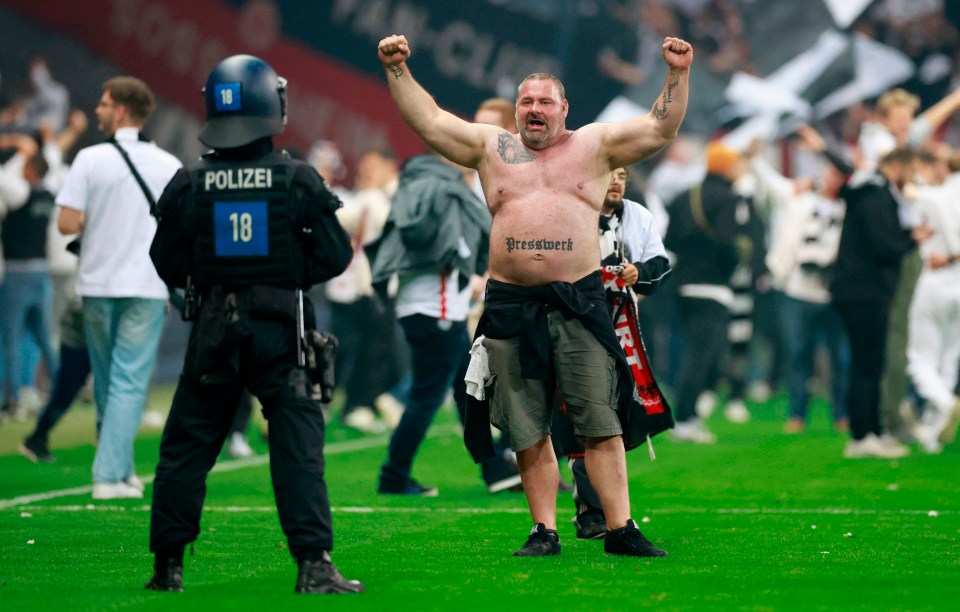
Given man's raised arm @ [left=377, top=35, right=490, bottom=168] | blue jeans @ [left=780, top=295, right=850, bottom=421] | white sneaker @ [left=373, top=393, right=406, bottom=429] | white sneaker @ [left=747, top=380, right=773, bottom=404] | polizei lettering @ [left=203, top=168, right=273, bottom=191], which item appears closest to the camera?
polizei lettering @ [left=203, top=168, right=273, bottom=191]

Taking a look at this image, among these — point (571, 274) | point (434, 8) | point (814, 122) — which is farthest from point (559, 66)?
point (571, 274)

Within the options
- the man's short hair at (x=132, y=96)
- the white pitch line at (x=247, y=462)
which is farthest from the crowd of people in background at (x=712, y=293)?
the man's short hair at (x=132, y=96)

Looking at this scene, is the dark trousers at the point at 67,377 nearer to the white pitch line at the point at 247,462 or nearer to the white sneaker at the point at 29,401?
the white pitch line at the point at 247,462

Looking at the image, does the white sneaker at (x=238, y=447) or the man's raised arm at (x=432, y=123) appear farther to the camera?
the white sneaker at (x=238, y=447)

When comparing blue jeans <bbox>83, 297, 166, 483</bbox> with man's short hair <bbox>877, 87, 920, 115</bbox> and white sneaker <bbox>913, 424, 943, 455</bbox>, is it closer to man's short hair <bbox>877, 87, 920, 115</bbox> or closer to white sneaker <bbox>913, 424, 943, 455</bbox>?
white sneaker <bbox>913, 424, 943, 455</bbox>

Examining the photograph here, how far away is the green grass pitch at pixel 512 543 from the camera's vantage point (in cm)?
615

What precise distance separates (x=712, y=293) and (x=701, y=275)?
19cm

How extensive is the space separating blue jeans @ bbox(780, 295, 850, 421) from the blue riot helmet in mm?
10398

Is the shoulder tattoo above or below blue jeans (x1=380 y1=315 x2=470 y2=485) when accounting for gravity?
above

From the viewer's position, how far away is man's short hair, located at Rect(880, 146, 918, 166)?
13078 millimetres

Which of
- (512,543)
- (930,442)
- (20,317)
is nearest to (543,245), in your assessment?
(512,543)

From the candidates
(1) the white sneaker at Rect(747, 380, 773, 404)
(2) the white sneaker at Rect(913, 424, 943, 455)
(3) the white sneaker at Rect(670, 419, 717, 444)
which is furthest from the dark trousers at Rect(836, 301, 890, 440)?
(1) the white sneaker at Rect(747, 380, 773, 404)

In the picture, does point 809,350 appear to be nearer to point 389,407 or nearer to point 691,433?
point 691,433

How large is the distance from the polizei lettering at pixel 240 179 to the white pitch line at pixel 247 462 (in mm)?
3724
